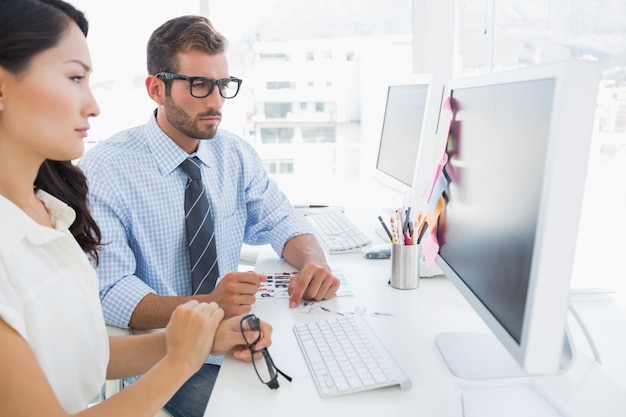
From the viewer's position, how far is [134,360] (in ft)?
3.59

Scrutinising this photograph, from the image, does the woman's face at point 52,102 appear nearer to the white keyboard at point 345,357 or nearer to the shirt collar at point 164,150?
the white keyboard at point 345,357

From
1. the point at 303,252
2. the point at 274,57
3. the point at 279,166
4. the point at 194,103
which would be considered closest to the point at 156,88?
the point at 194,103

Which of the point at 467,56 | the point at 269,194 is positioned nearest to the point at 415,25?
the point at 467,56

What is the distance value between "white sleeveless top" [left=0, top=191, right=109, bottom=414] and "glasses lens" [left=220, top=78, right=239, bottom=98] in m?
0.75

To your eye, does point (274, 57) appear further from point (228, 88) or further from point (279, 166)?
point (228, 88)

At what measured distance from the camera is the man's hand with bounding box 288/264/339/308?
A: 128 cm

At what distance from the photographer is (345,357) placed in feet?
3.23

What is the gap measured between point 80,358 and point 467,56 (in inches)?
98.7

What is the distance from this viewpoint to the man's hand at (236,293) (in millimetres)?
1209

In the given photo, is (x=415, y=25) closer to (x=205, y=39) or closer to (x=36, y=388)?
(x=205, y=39)

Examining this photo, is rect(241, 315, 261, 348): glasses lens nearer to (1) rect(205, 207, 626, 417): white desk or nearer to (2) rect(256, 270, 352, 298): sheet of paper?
(1) rect(205, 207, 626, 417): white desk

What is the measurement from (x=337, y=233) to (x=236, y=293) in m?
0.71

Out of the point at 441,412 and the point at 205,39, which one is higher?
the point at 205,39

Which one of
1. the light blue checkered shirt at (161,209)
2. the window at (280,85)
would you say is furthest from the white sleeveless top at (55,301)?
the window at (280,85)
